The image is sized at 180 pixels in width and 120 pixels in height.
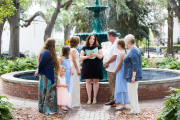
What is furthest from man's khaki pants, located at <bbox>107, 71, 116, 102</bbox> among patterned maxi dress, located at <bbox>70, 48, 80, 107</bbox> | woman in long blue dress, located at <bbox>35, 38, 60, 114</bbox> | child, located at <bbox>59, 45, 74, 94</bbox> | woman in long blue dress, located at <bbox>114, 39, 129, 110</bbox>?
woman in long blue dress, located at <bbox>35, 38, 60, 114</bbox>

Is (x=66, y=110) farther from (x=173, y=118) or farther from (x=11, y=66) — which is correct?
(x=11, y=66)

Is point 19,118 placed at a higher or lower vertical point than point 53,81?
lower

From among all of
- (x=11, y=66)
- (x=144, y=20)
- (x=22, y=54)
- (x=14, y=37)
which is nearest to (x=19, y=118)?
(x=11, y=66)

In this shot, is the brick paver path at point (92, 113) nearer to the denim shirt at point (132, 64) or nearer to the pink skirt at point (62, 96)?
the pink skirt at point (62, 96)

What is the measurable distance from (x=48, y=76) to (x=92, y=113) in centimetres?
134

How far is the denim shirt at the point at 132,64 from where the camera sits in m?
5.06

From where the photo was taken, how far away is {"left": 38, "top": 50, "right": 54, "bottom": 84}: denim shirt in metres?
5.09

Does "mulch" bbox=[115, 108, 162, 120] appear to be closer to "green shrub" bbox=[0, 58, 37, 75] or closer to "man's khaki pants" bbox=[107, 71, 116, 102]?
"man's khaki pants" bbox=[107, 71, 116, 102]

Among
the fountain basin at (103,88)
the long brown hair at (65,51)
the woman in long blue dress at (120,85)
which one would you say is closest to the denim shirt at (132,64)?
the woman in long blue dress at (120,85)

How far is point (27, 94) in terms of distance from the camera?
7035 millimetres

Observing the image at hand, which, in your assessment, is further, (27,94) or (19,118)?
(27,94)

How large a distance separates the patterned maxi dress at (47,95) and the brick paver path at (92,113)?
43cm

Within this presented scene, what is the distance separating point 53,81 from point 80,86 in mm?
1546

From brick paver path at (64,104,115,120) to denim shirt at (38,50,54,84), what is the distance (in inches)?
36.0
